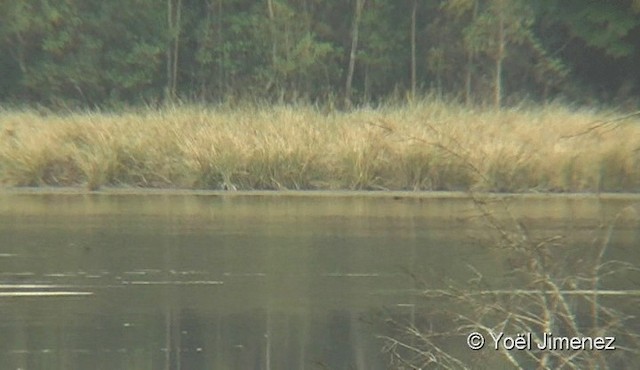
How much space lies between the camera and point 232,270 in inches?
507

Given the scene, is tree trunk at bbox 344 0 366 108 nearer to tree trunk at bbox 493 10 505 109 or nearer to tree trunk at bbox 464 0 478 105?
tree trunk at bbox 464 0 478 105

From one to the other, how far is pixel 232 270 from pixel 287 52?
1266 inches

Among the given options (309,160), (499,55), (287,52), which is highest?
(287,52)

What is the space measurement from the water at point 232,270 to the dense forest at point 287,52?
23.4m

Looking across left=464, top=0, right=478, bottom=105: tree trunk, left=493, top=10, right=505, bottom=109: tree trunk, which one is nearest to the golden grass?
left=493, top=10, right=505, bottom=109: tree trunk

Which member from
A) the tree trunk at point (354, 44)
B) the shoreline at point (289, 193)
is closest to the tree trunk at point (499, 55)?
the tree trunk at point (354, 44)

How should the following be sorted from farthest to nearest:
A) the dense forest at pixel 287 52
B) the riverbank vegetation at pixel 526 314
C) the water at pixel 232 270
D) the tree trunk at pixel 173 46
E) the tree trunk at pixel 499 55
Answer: the tree trunk at pixel 173 46, the dense forest at pixel 287 52, the tree trunk at pixel 499 55, the water at pixel 232 270, the riverbank vegetation at pixel 526 314

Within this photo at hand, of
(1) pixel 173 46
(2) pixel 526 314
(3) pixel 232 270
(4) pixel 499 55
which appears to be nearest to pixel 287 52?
(1) pixel 173 46

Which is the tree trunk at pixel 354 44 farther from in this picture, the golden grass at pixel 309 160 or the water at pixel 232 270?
the water at pixel 232 270

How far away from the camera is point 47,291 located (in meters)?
11.4

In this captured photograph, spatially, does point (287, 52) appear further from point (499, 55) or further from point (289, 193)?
point (289, 193)

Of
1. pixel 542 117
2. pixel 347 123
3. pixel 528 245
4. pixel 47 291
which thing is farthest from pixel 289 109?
pixel 528 245

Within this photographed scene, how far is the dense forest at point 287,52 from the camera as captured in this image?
4369cm

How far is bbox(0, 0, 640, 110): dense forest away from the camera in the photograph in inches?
1720
